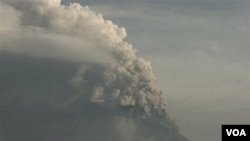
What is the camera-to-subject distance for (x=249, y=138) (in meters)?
109

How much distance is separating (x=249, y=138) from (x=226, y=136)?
5.21 metres

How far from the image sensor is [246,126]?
11144 centimetres

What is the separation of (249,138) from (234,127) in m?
4.16

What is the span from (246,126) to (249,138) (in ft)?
11.5

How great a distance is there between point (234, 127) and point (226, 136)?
309cm

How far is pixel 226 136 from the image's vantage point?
109m

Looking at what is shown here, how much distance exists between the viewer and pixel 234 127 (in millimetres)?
110500
